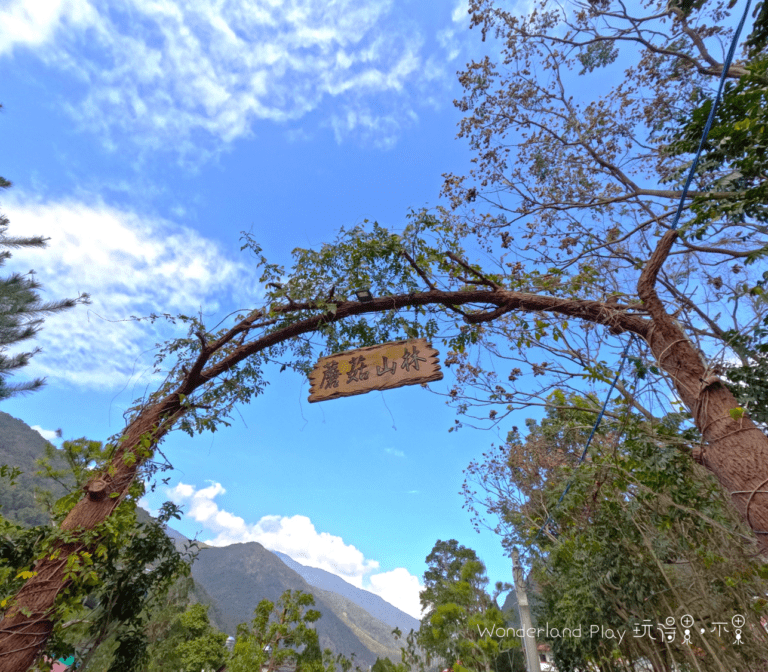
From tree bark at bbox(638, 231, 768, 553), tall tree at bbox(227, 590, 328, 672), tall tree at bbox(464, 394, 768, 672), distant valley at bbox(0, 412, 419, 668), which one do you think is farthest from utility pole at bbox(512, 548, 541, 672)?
distant valley at bbox(0, 412, 419, 668)

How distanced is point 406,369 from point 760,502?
1766 mm

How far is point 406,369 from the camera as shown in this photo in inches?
101

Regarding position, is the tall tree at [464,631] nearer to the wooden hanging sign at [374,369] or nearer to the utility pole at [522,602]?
the wooden hanging sign at [374,369]

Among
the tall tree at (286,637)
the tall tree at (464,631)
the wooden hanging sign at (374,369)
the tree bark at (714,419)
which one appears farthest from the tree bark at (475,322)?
the tall tree at (286,637)

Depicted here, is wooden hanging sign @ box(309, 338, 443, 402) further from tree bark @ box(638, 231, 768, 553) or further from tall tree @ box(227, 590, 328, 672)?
tall tree @ box(227, 590, 328, 672)

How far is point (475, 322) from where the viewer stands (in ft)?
9.40

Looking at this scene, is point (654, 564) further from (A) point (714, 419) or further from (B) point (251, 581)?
(B) point (251, 581)

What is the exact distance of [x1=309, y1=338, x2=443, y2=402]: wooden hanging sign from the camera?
253 centimetres

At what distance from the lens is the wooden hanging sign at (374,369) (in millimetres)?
2527

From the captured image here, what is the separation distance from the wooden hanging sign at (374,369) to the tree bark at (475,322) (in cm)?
42

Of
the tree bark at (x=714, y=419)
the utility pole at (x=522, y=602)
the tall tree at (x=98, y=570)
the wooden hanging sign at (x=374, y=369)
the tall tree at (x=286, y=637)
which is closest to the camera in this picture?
the tree bark at (x=714, y=419)

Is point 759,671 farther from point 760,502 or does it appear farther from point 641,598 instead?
point 760,502

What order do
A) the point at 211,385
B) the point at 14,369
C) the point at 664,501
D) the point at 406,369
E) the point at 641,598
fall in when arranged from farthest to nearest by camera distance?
the point at 14,369
the point at 664,501
the point at 211,385
the point at 641,598
the point at 406,369

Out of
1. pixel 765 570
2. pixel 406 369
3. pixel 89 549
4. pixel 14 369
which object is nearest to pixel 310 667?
pixel 89 549
